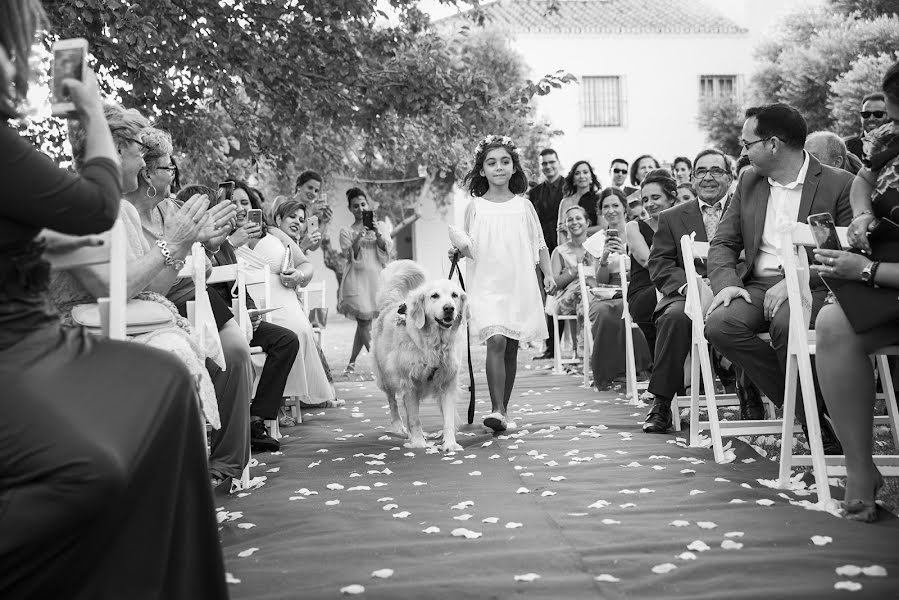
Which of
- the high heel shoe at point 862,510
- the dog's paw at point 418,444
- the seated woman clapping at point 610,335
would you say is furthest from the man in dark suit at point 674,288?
the high heel shoe at point 862,510

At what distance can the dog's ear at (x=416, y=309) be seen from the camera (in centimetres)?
702

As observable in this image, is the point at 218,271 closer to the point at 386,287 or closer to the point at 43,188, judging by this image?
the point at 386,287

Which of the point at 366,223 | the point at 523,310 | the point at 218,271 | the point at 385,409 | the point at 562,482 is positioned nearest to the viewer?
the point at 562,482

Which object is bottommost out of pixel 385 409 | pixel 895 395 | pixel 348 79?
pixel 385 409

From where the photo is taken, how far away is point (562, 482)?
5.41 meters

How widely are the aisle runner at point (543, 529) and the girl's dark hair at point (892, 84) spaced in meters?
1.79

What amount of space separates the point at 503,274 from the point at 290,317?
1.97 m

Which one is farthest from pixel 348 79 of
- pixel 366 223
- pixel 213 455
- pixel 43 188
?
pixel 43 188

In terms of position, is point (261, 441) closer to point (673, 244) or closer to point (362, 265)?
point (673, 244)

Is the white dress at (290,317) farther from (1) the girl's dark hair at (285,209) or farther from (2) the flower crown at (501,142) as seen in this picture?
(2) the flower crown at (501,142)

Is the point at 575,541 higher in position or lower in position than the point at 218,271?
lower

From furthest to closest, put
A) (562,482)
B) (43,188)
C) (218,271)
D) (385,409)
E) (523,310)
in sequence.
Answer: (385,409)
(523,310)
(218,271)
(562,482)
(43,188)

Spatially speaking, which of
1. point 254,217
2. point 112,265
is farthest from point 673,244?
point 112,265

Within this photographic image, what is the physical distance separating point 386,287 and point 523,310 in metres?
1.11
